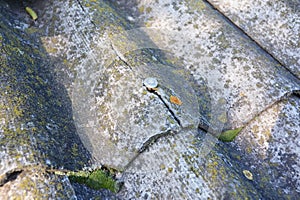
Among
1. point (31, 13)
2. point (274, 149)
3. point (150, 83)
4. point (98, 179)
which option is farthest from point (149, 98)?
point (31, 13)

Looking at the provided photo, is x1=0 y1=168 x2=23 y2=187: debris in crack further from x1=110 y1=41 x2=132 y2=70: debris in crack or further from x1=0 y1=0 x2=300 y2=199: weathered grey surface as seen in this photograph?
x1=110 y1=41 x2=132 y2=70: debris in crack

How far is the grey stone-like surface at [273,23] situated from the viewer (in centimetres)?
328

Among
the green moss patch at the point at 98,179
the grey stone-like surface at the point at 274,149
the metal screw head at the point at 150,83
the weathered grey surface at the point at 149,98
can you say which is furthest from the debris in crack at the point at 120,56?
the grey stone-like surface at the point at 274,149

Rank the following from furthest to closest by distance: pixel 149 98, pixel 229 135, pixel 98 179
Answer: pixel 229 135
pixel 149 98
pixel 98 179

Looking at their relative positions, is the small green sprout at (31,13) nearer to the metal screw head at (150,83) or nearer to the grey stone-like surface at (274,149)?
A: the metal screw head at (150,83)

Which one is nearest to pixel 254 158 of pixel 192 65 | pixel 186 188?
pixel 186 188

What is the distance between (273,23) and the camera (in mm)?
3459

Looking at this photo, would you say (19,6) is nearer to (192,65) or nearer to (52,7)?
(52,7)

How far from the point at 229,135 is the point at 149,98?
77 centimetres

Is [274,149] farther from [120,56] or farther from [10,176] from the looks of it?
[10,176]

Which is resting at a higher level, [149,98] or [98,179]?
[149,98]

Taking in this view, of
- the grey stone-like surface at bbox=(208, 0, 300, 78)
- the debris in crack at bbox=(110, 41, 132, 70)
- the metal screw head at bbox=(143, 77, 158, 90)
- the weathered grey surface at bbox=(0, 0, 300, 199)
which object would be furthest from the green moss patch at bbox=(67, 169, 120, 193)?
the grey stone-like surface at bbox=(208, 0, 300, 78)

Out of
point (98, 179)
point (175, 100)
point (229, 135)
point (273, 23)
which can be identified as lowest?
point (98, 179)

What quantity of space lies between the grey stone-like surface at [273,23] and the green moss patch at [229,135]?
95 centimetres
